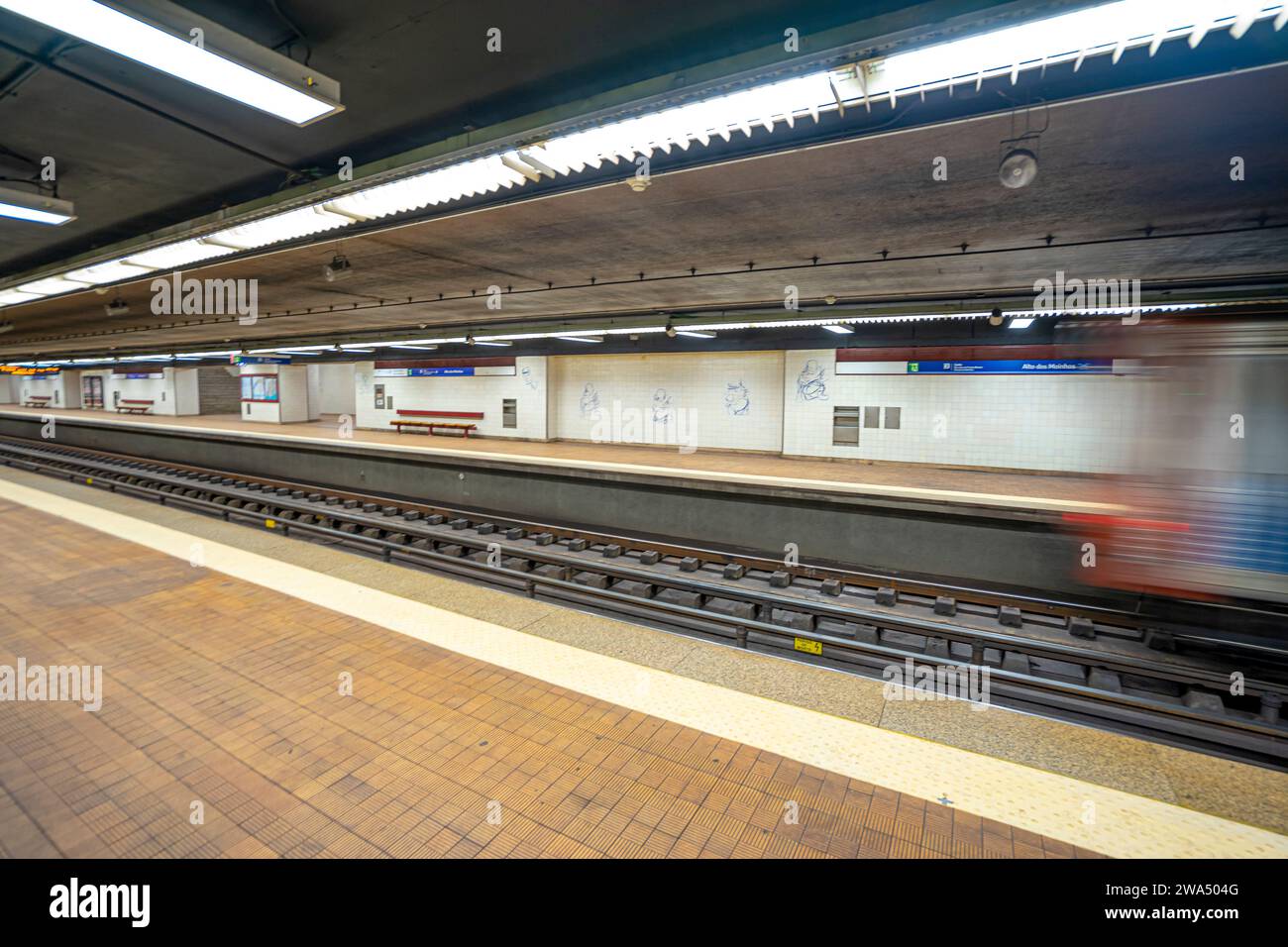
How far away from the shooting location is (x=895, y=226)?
4.57 meters

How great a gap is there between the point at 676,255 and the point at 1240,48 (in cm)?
401

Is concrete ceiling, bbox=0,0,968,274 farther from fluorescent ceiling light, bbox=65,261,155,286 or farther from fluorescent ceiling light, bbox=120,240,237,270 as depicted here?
fluorescent ceiling light, bbox=65,261,155,286

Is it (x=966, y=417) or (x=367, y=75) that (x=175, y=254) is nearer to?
(x=367, y=75)

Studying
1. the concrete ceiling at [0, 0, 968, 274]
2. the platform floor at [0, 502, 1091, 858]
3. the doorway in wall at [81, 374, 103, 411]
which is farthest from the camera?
the doorway in wall at [81, 374, 103, 411]

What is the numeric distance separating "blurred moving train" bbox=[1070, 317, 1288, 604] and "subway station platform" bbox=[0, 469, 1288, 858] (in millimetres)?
1325

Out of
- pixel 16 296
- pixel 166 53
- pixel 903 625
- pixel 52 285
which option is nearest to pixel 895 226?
pixel 903 625

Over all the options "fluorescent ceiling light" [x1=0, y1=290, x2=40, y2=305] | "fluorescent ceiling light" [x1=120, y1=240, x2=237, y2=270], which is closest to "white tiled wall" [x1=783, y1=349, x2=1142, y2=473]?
"fluorescent ceiling light" [x1=120, y1=240, x2=237, y2=270]

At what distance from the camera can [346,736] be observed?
3.37 m

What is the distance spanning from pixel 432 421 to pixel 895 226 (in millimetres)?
15657

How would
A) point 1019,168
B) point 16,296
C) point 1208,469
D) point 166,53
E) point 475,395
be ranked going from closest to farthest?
1. point 166,53
2. point 1019,168
3. point 1208,469
4. point 16,296
5. point 475,395

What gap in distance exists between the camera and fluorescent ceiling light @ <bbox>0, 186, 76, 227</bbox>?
385 cm

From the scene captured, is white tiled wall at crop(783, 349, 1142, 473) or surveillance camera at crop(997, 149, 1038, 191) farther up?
surveillance camera at crop(997, 149, 1038, 191)

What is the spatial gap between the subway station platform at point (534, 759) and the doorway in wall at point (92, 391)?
1392 inches
